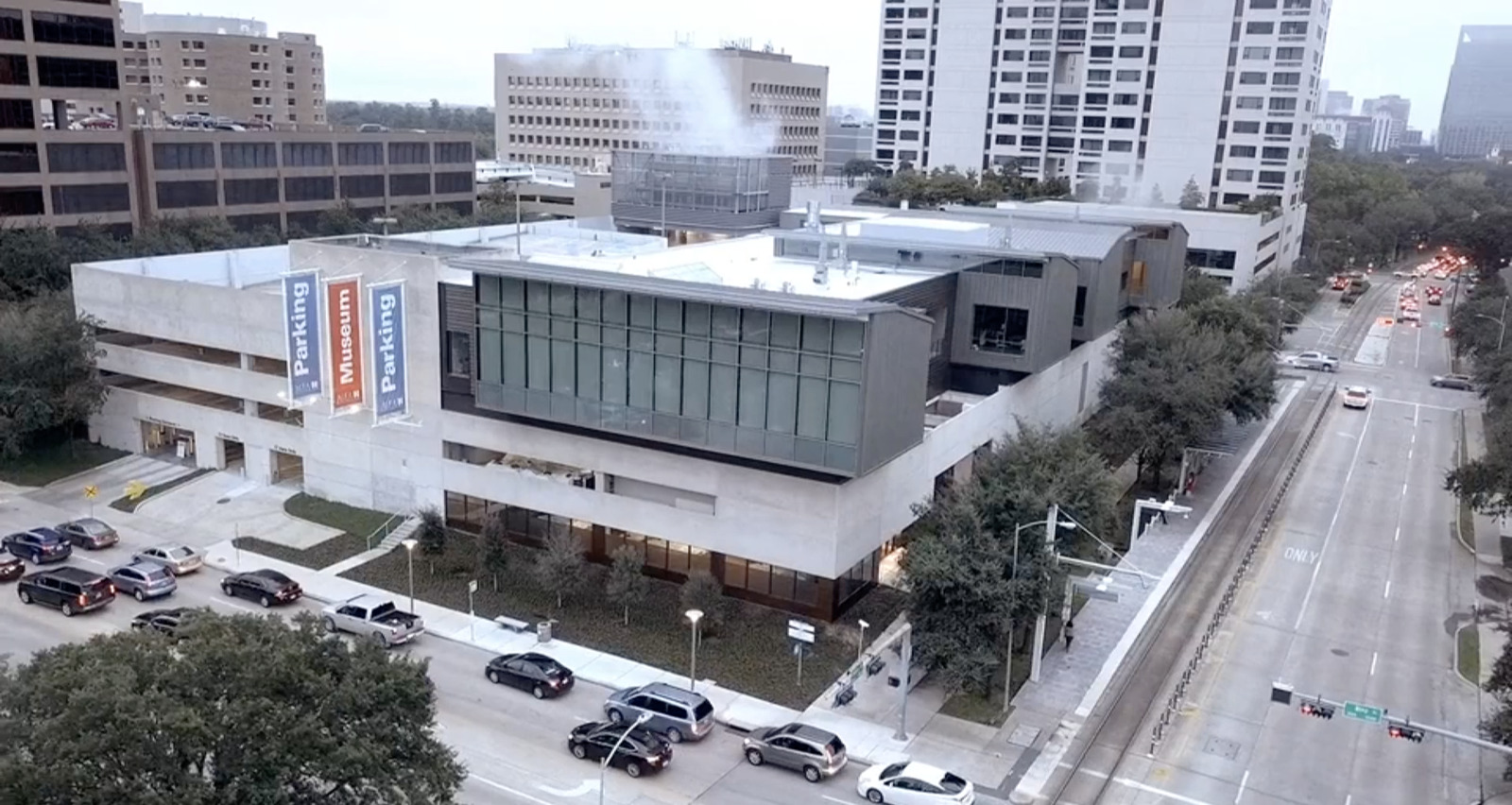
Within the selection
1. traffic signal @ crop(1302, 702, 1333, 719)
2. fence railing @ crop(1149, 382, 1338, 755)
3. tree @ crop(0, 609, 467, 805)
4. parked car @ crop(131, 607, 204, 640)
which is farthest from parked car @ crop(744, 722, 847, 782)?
parked car @ crop(131, 607, 204, 640)

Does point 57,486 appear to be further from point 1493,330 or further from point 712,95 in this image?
point 1493,330

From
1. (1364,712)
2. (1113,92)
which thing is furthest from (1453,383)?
(1364,712)

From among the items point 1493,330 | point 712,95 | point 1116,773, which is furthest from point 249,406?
point 1493,330

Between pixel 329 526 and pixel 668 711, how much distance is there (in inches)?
809

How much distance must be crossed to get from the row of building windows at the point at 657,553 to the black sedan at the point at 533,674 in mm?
6005

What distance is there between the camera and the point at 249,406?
46.9m

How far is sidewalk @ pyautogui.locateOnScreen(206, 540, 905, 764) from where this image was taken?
98.8ft

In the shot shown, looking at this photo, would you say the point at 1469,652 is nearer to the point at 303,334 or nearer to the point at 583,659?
the point at 583,659

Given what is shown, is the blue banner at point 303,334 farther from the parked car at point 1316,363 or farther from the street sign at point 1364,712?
the parked car at point 1316,363

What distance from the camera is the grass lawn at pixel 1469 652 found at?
34.5 m

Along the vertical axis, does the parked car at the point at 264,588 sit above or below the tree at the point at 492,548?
below

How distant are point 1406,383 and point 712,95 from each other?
5411cm

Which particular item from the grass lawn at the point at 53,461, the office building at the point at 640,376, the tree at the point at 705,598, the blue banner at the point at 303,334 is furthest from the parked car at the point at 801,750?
the grass lawn at the point at 53,461

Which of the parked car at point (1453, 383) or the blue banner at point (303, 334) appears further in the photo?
the parked car at point (1453, 383)
